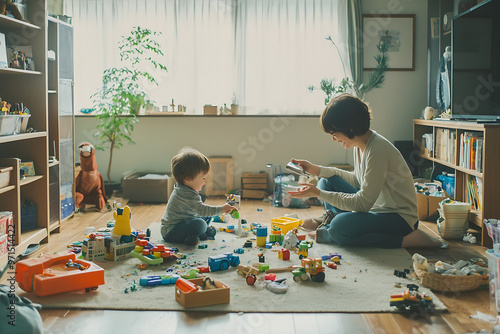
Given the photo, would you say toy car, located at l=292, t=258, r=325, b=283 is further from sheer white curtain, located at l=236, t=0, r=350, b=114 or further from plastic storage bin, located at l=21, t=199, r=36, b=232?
sheer white curtain, located at l=236, t=0, r=350, b=114

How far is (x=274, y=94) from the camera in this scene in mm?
5277

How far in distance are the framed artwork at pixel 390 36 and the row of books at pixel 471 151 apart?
1.61 meters

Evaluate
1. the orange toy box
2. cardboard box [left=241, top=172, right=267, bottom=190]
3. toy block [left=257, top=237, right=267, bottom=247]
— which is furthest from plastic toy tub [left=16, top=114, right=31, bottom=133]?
cardboard box [left=241, top=172, right=267, bottom=190]

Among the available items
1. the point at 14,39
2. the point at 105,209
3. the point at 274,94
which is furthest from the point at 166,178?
the point at 14,39

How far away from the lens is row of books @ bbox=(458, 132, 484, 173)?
3.47m

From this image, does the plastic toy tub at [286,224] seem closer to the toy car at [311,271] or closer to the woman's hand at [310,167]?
the woman's hand at [310,167]

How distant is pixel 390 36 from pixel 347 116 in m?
2.60

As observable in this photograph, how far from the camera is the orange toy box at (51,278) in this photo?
2295mm

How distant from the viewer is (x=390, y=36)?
5207 mm

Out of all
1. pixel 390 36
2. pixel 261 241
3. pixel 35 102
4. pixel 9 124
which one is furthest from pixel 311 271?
pixel 390 36

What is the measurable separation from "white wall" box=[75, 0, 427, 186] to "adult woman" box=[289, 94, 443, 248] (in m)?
2.10

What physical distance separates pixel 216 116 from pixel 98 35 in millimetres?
1428

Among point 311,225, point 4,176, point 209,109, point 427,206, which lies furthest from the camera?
point 209,109

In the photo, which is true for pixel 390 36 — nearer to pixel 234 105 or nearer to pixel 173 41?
pixel 234 105
